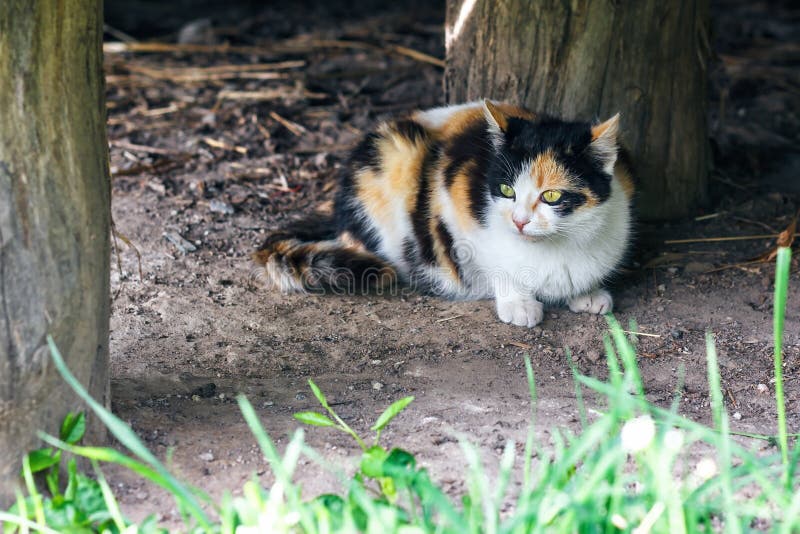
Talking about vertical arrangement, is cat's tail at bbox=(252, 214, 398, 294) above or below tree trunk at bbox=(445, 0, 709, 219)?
below

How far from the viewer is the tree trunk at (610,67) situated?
4.03m

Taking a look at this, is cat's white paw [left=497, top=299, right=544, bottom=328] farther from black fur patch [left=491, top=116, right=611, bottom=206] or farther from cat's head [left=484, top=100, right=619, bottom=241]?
black fur patch [left=491, top=116, right=611, bottom=206]

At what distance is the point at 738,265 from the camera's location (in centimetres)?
402

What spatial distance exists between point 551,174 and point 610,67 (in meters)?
1.00

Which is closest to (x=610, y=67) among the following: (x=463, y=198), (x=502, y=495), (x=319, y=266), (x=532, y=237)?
(x=463, y=198)

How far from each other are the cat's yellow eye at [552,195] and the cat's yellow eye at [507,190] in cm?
12

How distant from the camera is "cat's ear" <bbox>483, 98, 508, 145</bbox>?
11.1 feet

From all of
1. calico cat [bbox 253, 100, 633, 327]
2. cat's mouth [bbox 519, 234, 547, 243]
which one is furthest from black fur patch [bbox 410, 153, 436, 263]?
cat's mouth [bbox 519, 234, 547, 243]

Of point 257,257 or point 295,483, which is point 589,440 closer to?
point 295,483

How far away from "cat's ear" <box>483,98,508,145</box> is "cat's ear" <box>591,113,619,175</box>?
316mm

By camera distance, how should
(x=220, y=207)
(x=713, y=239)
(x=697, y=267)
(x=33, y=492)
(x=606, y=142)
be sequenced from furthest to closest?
(x=220, y=207) < (x=713, y=239) < (x=697, y=267) < (x=606, y=142) < (x=33, y=492)

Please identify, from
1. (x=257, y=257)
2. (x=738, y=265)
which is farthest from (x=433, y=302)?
(x=738, y=265)

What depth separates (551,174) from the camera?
3.33 m

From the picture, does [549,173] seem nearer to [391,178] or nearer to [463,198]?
[463,198]
